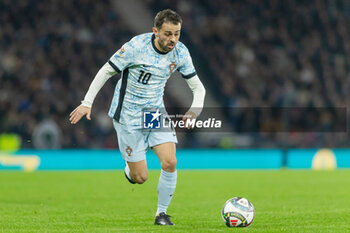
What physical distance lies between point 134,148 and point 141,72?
2.74ft

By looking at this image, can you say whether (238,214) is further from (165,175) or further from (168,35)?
(168,35)

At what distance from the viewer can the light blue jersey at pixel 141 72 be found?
7.20 m

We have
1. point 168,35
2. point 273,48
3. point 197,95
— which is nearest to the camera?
point 168,35

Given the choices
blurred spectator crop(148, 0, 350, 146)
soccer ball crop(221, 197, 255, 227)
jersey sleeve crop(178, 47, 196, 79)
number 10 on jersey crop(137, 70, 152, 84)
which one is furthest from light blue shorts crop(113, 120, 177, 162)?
blurred spectator crop(148, 0, 350, 146)

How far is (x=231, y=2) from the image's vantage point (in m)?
24.1

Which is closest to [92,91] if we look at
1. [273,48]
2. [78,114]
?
[78,114]

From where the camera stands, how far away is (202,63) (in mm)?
21406

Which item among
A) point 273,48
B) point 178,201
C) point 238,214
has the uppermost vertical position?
point 273,48

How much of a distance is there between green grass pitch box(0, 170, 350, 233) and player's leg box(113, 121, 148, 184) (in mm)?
566

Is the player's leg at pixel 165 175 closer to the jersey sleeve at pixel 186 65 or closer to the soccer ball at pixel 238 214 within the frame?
the soccer ball at pixel 238 214

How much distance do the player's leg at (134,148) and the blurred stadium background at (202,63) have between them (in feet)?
33.5

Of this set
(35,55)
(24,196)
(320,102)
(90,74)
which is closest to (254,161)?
(320,102)

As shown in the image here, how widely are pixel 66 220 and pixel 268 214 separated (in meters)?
2.43

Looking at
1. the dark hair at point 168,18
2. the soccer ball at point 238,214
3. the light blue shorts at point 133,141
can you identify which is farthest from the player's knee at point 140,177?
the dark hair at point 168,18
